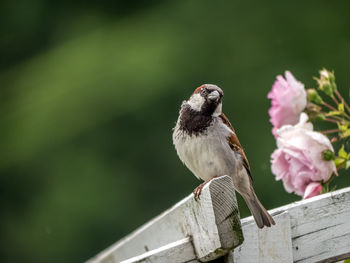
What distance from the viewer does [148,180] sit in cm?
573

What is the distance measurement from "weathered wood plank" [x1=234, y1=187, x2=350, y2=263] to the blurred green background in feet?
12.2

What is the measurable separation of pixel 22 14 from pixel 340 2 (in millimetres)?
3160

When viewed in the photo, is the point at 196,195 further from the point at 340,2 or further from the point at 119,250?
the point at 340,2

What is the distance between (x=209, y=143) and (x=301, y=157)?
0.52 meters

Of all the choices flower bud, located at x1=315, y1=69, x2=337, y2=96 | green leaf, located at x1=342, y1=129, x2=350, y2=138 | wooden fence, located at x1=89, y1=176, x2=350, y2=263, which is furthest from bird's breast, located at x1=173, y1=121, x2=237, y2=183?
green leaf, located at x1=342, y1=129, x2=350, y2=138

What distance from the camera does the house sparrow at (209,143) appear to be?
1.90 meters

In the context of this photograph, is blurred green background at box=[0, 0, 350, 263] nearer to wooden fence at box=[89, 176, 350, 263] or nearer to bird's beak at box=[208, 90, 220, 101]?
bird's beak at box=[208, 90, 220, 101]

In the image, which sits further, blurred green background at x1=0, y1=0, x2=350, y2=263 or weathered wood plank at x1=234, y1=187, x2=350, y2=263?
blurred green background at x1=0, y1=0, x2=350, y2=263

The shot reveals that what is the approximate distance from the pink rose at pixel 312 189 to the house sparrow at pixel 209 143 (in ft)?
1.29

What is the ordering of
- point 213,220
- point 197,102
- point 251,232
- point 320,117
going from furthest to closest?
point 197,102, point 320,117, point 251,232, point 213,220

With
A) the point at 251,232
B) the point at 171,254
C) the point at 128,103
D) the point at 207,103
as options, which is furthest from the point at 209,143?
the point at 128,103

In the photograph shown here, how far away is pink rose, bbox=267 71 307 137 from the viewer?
1462 millimetres

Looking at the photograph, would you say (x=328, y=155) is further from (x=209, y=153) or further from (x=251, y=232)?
(x=209, y=153)

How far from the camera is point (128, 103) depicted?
610 cm
